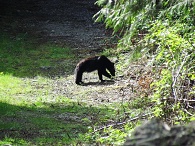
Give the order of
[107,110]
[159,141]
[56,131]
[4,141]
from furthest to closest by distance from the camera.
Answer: [107,110]
[56,131]
[4,141]
[159,141]

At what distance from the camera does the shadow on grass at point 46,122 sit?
9.98 metres

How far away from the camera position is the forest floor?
11.7 meters

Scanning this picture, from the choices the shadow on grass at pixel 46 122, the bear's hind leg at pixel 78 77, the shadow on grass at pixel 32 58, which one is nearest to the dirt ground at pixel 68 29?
the bear's hind leg at pixel 78 77

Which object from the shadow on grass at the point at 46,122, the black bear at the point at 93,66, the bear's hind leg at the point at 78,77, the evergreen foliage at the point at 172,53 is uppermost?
the evergreen foliage at the point at 172,53

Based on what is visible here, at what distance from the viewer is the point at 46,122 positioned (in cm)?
1166

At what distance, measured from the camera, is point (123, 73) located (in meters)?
16.9

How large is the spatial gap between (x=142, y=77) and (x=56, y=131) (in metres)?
3.18

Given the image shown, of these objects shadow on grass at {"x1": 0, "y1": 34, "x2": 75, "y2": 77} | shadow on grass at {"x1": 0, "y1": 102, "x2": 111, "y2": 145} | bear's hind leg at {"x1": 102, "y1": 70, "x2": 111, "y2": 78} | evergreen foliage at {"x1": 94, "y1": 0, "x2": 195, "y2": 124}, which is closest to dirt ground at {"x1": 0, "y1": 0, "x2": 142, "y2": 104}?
bear's hind leg at {"x1": 102, "y1": 70, "x2": 111, "y2": 78}

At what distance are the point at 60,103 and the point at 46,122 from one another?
2.25 m

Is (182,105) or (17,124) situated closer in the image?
(182,105)

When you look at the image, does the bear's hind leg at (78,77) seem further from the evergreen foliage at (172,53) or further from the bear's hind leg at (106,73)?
A: the evergreen foliage at (172,53)

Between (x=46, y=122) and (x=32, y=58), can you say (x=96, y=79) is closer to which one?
(x=32, y=58)

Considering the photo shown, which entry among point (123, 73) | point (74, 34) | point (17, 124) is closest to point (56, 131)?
point (17, 124)

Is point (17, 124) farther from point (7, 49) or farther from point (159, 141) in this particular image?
point (7, 49)
